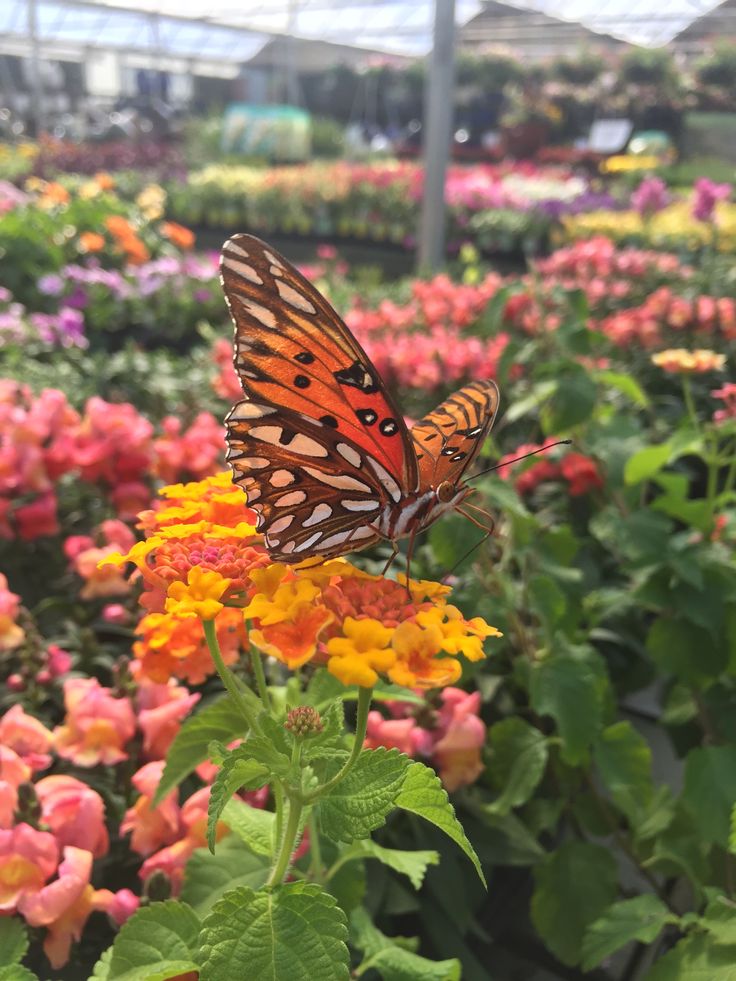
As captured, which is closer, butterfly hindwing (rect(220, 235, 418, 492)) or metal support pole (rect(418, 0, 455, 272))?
butterfly hindwing (rect(220, 235, 418, 492))

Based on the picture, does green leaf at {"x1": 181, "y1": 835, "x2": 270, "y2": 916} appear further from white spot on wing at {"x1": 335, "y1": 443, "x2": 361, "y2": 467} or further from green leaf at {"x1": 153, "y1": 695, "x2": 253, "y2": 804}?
Result: white spot on wing at {"x1": 335, "y1": 443, "x2": 361, "y2": 467}

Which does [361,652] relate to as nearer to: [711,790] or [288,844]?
[288,844]

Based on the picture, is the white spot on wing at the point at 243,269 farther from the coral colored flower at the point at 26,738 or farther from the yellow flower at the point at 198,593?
the coral colored flower at the point at 26,738

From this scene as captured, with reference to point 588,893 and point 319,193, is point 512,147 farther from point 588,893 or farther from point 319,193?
point 588,893

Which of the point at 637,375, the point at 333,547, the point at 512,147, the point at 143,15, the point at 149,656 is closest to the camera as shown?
the point at 333,547

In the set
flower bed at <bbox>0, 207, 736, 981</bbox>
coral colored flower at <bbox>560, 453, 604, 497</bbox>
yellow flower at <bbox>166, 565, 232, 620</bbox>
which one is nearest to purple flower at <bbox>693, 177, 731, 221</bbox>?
flower bed at <bbox>0, 207, 736, 981</bbox>

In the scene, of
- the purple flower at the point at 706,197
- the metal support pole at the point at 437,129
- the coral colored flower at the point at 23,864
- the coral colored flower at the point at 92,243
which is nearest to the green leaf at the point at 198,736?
the coral colored flower at the point at 23,864

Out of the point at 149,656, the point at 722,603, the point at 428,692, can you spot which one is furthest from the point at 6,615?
the point at 722,603

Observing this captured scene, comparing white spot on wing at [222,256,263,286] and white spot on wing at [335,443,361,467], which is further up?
white spot on wing at [222,256,263,286]
